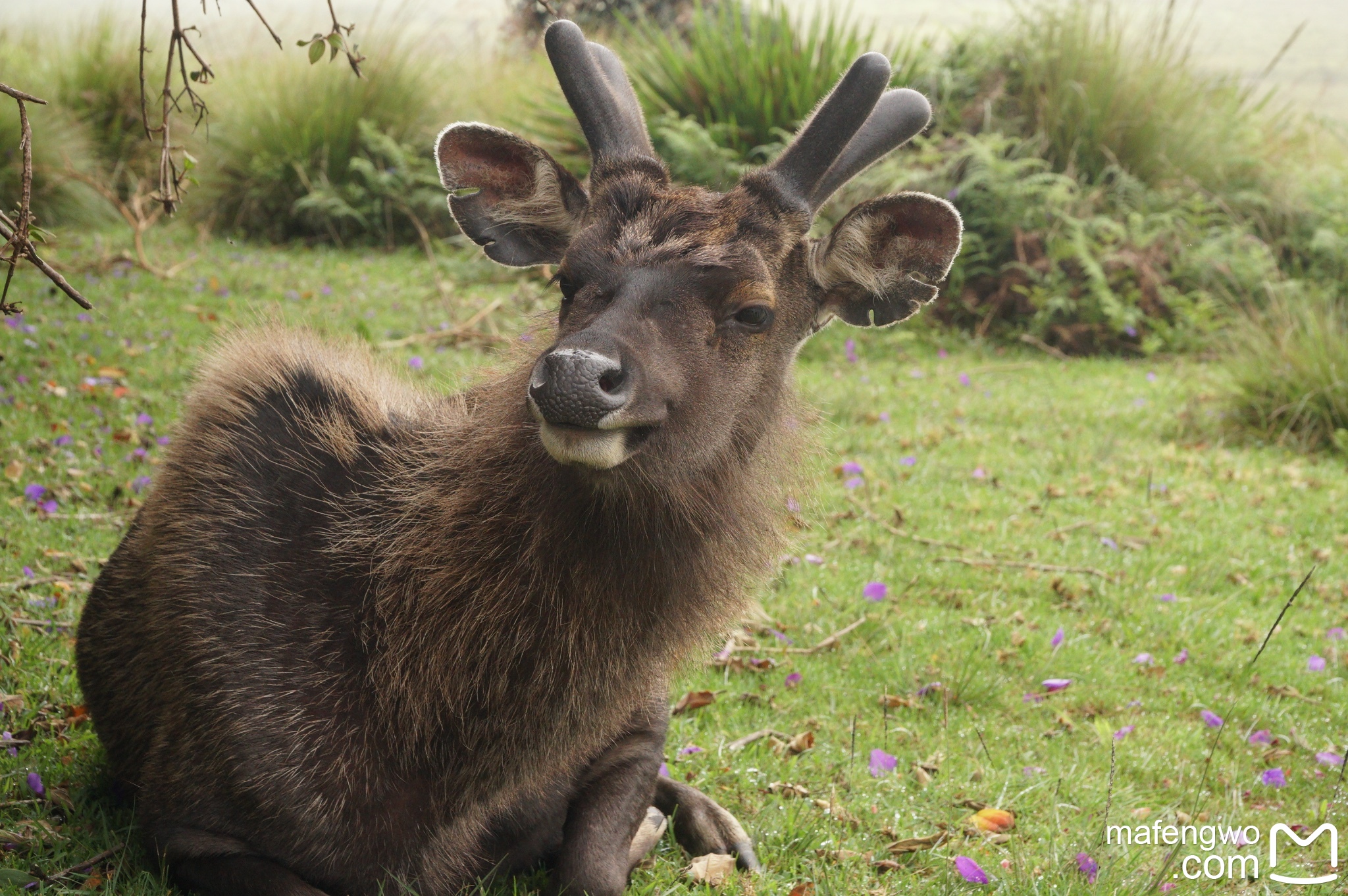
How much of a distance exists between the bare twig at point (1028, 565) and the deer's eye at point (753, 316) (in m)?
3.23

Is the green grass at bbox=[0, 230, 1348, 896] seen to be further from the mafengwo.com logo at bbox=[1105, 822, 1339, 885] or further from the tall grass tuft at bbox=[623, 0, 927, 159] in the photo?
the tall grass tuft at bbox=[623, 0, 927, 159]

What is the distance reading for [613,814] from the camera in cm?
317

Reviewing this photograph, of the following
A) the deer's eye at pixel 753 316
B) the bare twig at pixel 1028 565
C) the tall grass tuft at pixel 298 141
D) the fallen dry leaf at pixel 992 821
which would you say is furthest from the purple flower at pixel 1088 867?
the tall grass tuft at pixel 298 141

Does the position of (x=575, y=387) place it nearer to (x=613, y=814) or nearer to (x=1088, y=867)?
(x=613, y=814)

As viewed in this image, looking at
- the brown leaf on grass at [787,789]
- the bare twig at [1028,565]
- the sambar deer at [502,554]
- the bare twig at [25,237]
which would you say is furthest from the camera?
the bare twig at [1028,565]

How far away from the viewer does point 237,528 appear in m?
3.10

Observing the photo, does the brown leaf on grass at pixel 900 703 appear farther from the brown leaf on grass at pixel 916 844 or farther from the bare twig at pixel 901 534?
the bare twig at pixel 901 534

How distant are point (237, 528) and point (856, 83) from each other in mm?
1955

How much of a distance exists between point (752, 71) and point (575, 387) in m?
10.0

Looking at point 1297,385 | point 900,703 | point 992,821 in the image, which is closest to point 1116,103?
point 1297,385

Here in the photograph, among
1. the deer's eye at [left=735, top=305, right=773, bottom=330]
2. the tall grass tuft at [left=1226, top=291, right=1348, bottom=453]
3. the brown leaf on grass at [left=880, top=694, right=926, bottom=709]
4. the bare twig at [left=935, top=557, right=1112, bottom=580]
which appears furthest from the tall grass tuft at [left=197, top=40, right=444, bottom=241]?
the deer's eye at [left=735, top=305, right=773, bottom=330]

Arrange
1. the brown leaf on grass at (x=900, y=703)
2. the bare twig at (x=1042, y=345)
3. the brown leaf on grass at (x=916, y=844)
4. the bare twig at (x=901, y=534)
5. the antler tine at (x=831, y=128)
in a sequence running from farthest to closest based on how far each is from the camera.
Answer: the bare twig at (x=1042, y=345) → the bare twig at (x=901, y=534) → the brown leaf on grass at (x=900, y=703) → the brown leaf on grass at (x=916, y=844) → the antler tine at (x=831, y=128)

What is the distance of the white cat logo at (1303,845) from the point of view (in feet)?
10.7

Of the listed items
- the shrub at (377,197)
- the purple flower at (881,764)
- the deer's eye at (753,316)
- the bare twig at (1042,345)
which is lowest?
the bare twig at (1042,345)
